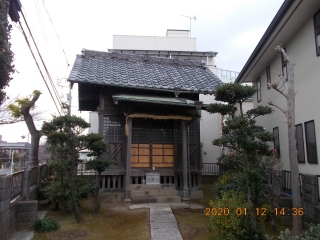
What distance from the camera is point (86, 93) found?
1210cm

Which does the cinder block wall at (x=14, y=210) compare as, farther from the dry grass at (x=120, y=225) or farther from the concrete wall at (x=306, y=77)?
the concrete wall at (x=306, y=77)

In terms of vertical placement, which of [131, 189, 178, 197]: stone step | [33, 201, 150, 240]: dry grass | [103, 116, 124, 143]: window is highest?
[103, 116, 124, 143]: window

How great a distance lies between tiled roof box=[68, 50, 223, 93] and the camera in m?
10.4

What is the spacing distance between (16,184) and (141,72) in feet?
23.6

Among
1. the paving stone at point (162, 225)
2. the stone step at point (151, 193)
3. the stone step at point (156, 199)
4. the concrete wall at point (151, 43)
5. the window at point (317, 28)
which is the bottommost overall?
the paving stone at point (162, 225)

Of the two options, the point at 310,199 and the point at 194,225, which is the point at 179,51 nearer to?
the point at 194,225

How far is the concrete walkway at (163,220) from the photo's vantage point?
6.36 metres

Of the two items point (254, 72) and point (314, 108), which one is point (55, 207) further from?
point (254, 72)

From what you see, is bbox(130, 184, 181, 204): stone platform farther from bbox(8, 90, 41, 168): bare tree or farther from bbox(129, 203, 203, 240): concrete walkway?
bbox(8, 90, 41, 168): bare tree

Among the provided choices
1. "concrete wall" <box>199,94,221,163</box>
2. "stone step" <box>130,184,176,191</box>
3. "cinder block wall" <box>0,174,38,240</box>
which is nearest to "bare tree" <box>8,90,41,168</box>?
"cinder block wall" <box>0,174,38,240</box>

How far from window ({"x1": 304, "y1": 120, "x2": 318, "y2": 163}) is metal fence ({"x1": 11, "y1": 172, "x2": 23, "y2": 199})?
8.89 m

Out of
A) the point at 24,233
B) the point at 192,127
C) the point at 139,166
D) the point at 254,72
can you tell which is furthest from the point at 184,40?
the point at 24,233

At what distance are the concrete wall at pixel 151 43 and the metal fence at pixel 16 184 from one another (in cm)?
2170

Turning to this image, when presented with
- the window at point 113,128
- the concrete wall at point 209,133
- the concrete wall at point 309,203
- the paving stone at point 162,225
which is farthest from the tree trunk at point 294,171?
the concrete wall at point 209,133
